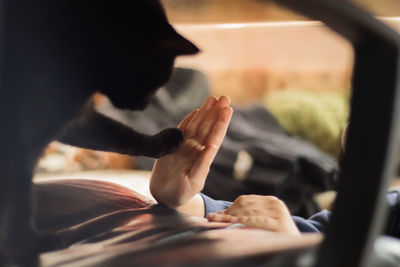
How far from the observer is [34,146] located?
1.21ft

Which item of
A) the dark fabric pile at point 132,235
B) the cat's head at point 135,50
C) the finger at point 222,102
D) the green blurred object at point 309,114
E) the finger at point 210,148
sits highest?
the cat's head at point 135,50

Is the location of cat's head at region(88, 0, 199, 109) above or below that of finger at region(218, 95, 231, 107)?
above

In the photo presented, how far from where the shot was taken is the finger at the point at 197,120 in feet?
1.49

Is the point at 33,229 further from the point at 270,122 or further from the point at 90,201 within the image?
the point at 270,122

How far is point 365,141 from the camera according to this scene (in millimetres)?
285

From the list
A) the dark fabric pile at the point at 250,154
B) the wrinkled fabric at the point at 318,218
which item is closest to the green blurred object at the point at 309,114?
the dark fabric pile at the point at 250,154

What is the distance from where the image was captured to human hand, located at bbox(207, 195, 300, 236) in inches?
15.7

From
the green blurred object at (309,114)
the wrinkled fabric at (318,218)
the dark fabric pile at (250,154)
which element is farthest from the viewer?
the green blurred object at (309,114)

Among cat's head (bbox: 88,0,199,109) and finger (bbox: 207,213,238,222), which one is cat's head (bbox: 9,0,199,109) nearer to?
cat's head (bbox: 88,0,199,109)

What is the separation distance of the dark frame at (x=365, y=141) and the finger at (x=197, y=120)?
0.61 feet

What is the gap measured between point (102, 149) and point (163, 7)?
161 mm

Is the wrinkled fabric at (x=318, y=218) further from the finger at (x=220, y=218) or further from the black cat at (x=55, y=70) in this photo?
the black cat at (x=55, y=70)

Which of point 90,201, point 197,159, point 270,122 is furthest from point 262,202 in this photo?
point 270,122

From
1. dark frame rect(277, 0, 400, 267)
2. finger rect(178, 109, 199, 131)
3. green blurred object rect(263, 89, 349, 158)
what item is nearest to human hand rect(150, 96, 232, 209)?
finger rect(178, 109, 199, 131)
